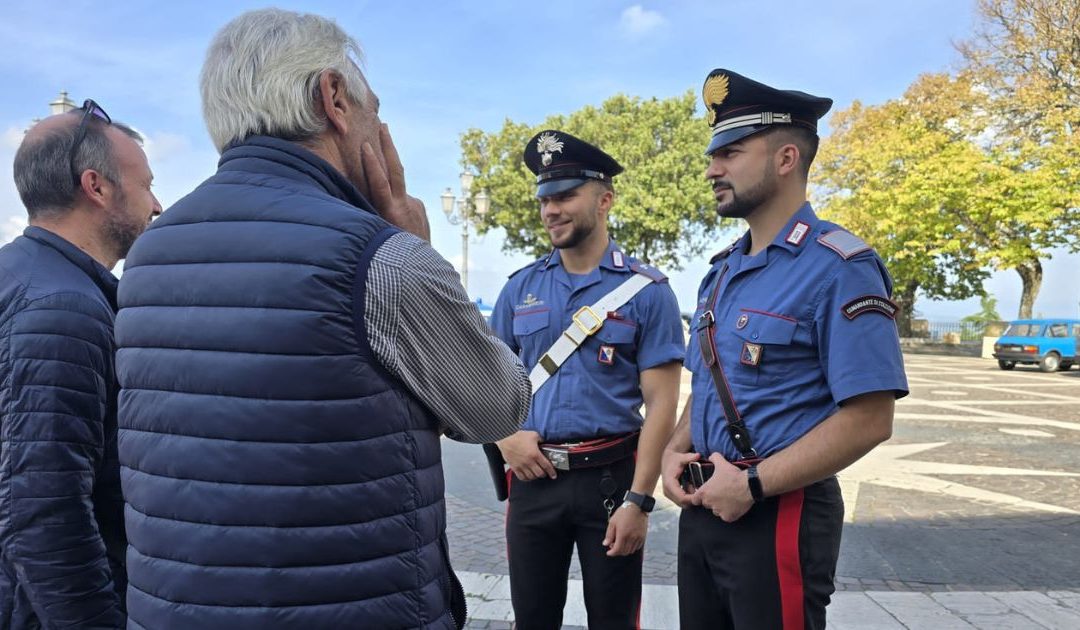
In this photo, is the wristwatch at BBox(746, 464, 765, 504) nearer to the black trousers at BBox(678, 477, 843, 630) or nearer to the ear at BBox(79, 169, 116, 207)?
the black trousers at BBox(678, 477, 843, 630)

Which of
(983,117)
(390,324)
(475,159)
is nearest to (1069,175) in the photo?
(983,117)

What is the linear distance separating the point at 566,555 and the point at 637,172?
30.7 meters

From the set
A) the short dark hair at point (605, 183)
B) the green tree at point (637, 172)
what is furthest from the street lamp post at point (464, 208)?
the short dark hair at point (605, 183)

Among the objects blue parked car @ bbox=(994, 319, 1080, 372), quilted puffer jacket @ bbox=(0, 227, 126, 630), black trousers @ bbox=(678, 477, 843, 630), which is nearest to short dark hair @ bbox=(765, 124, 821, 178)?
black trousers @ bbox=(678, 477, 843, 630)

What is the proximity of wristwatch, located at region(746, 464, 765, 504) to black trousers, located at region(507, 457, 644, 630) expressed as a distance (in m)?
0.83

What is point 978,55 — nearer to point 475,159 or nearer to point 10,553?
point 475,159

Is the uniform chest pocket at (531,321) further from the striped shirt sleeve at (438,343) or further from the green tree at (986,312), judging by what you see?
the green tree at (986,312)

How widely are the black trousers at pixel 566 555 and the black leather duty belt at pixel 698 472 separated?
516 millimetres

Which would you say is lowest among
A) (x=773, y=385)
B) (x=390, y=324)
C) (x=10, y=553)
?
(x=10, y=553)

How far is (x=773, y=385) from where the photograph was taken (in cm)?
220

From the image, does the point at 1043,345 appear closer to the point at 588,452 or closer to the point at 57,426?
the point at 588,452

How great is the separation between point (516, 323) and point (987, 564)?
3925mm

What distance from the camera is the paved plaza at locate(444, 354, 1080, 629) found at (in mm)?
4090

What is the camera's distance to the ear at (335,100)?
1470 mm
